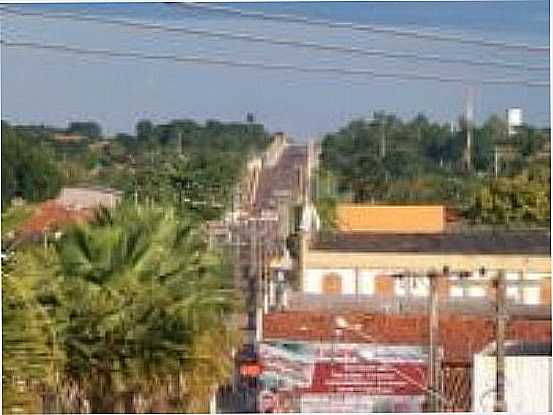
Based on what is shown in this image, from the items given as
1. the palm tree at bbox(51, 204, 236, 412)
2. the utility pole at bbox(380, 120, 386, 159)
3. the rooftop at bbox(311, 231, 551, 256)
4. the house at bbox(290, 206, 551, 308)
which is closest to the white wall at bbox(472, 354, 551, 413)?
the house at bbox(290, 206, 551, 308)

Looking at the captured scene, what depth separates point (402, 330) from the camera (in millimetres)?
7133

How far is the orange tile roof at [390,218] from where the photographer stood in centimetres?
518

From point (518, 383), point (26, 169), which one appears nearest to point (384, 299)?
point (518, 383)

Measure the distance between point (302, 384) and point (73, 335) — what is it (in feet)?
5.46

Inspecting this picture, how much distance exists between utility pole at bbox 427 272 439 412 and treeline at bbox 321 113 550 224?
77 cm

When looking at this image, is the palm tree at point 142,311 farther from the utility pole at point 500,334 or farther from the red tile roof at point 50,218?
the utility pole at point 500,334

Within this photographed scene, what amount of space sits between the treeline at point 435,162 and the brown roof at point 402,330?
1.87ft

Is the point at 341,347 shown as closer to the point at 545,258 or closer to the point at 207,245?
the point at 207,245

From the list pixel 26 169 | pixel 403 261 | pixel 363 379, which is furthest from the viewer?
pixel 363 379

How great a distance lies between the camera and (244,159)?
4.25 metres

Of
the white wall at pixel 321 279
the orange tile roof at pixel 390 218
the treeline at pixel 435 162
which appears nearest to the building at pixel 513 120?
the treeline at pixel 435 162

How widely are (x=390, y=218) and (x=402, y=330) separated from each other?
3.90ft

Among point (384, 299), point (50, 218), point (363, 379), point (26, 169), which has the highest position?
point (26, 169)

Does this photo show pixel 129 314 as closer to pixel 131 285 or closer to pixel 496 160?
pixel 131 285
